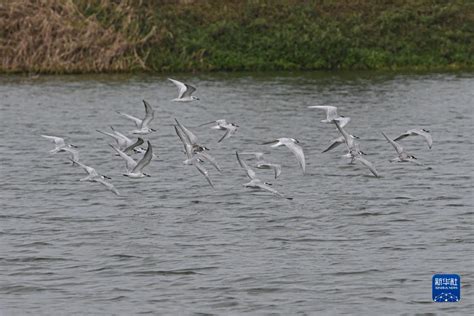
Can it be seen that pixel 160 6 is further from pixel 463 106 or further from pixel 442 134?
pixel 442 134

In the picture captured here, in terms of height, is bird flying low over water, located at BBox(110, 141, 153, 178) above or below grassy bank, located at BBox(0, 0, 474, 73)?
above

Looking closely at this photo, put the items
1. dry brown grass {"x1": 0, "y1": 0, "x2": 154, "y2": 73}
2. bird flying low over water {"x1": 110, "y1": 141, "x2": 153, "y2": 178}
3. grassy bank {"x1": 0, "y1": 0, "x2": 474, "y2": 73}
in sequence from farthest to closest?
1. grassy bank {"x1": 0, "y1": 0, "x2": 474, "y2": 73}
2. dry brown grass {"x1": 0, "y1": 0, "x2": 154, "y2": 73}
3. bird flying low over water {"x1": 110, "y1": 141, "x2": 153, "y2": 178}

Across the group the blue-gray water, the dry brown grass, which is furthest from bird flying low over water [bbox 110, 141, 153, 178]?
the dry brown grass

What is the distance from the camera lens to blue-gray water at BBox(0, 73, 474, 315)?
65.5 feet

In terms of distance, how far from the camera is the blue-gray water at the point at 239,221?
1995 centimetres

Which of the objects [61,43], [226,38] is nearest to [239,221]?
[61,43]

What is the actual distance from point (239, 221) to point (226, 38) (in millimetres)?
27393

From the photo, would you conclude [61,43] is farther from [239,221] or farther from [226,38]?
[239,221]

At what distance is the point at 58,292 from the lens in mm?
20172

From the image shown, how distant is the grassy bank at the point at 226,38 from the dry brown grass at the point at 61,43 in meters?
0.04

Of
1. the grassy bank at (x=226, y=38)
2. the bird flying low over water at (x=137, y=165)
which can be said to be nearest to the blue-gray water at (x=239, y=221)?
the bird flying low over water at (x=137, y=165)

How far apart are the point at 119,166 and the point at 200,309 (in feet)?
45.0

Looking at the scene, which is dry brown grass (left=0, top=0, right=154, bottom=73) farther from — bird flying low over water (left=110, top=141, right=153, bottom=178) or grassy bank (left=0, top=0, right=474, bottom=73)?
bird flying low over water (left=110, top=141, right=153, bottom=178)

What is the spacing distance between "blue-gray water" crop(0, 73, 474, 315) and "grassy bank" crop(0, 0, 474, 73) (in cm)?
786
